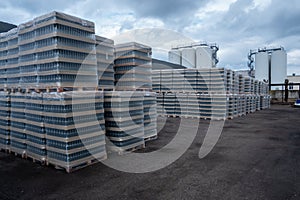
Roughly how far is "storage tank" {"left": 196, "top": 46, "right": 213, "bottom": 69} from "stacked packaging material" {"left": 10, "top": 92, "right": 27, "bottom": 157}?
21179mm

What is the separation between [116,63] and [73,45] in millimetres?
2260

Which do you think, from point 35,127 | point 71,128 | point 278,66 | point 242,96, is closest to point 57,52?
point 71,128

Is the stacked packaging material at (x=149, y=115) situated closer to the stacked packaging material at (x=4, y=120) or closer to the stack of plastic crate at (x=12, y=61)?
the stack of plastic crate at (x=12, y=61)

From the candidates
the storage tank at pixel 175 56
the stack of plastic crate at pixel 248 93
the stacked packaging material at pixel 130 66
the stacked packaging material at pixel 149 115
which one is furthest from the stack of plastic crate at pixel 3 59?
the storage tank at pixel 175 56

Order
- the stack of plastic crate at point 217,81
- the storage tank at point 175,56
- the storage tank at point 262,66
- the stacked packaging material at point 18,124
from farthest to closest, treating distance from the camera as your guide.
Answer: the storage tank at point 262,66 → the storage tank at point 175,56 → the stack of plastic crate at point 217,81 → the stacked packaging material at point 18,124

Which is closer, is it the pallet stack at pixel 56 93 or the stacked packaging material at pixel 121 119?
the pallet stack at pixel 56 93

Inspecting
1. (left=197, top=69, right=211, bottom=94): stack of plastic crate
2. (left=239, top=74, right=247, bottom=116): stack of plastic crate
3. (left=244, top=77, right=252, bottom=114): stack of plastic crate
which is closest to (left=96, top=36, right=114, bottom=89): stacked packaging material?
(left=197, top=69, right=211, bottom=94): stack of plastic crate

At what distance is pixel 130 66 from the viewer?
6590 mm

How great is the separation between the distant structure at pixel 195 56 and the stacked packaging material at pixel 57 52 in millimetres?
20775

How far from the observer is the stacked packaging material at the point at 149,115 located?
6.87 metres

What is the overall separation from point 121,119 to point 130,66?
73.5 inches

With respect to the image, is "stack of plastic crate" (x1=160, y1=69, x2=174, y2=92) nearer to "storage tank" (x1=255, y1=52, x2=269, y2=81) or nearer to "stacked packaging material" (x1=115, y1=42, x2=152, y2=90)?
"stacked packaging material" (x1=115, y1=42, x2=152, y2=90)

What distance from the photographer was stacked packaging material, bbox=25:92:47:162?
4.69 metres

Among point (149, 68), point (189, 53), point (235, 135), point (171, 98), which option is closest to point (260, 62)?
point (189, 53)
